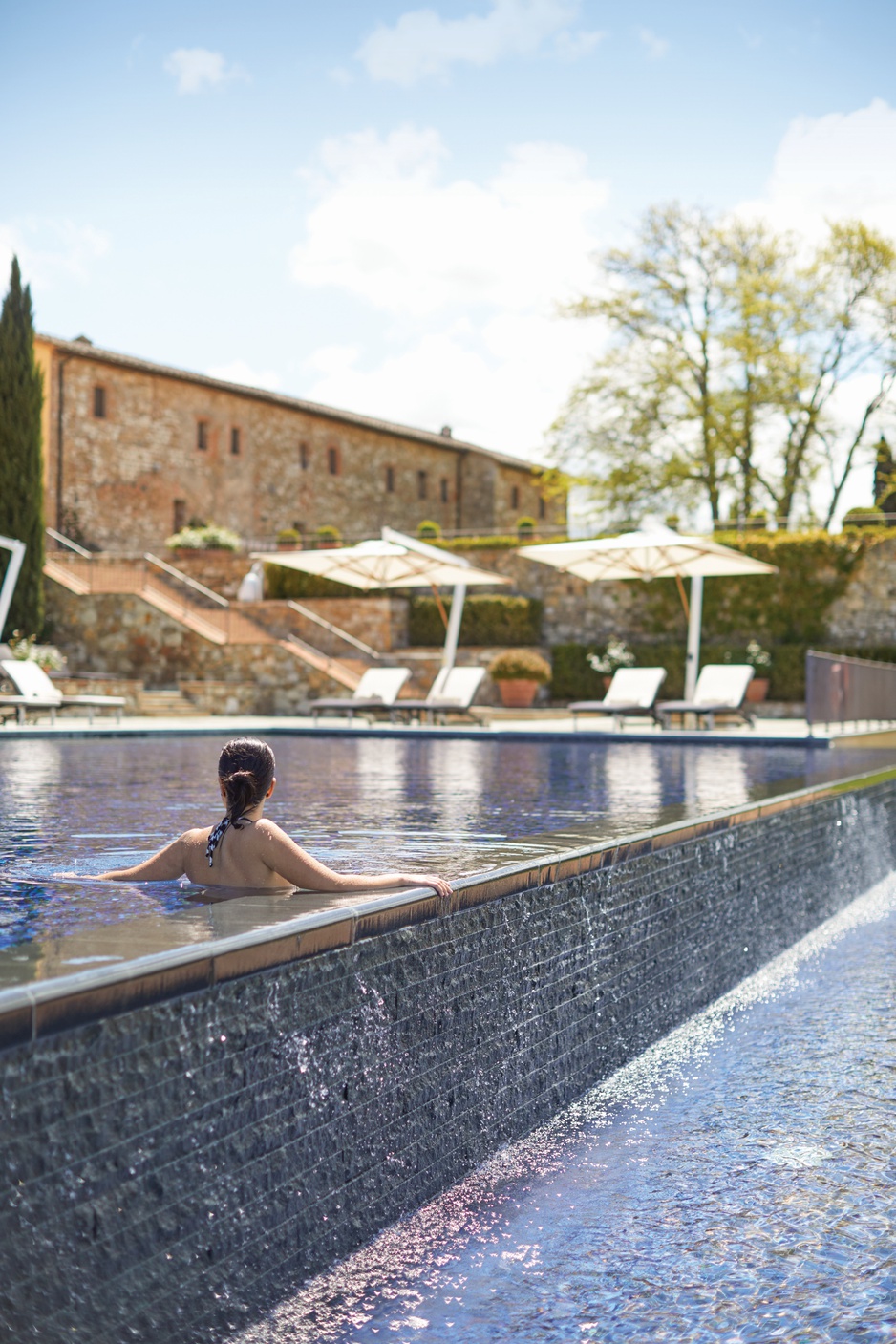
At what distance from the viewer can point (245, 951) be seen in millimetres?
2799

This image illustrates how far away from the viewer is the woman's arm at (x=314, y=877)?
356 centimetres

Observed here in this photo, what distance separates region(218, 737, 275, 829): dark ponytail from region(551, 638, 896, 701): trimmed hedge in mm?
22376

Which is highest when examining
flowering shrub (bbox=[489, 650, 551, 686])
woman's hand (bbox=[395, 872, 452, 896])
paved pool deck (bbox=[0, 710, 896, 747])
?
flowering shrub (bbox=[489, 650, 551, 686])

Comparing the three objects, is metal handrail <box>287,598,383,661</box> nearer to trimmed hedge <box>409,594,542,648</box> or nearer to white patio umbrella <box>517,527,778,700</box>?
trimmed hedge <box>409,594,542,648</box>

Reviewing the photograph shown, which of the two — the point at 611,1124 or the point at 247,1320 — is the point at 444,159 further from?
the point at 247,1320

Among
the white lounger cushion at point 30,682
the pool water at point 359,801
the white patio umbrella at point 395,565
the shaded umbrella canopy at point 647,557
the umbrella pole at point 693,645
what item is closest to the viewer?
the pool water at point 359,801

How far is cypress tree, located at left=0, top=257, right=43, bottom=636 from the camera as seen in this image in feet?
78.7

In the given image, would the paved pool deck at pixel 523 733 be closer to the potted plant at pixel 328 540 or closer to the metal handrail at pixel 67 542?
the metal handrail at pixel 67 542

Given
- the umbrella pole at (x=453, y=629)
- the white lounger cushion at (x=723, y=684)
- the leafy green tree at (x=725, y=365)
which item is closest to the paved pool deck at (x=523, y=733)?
the white lounger cushion at (x=723, y=684)

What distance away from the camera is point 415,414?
320ft

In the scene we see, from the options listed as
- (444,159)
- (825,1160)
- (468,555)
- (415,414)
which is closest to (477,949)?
(825,1160)

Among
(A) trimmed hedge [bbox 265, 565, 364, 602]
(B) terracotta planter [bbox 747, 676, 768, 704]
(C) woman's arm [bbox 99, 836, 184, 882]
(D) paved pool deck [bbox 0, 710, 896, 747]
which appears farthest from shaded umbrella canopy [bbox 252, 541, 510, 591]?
(C) woman's arm [bbox 99, 836, 184, 882]

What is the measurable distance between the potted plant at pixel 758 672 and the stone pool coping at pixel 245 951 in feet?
68.6

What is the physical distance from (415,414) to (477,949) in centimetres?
9603
